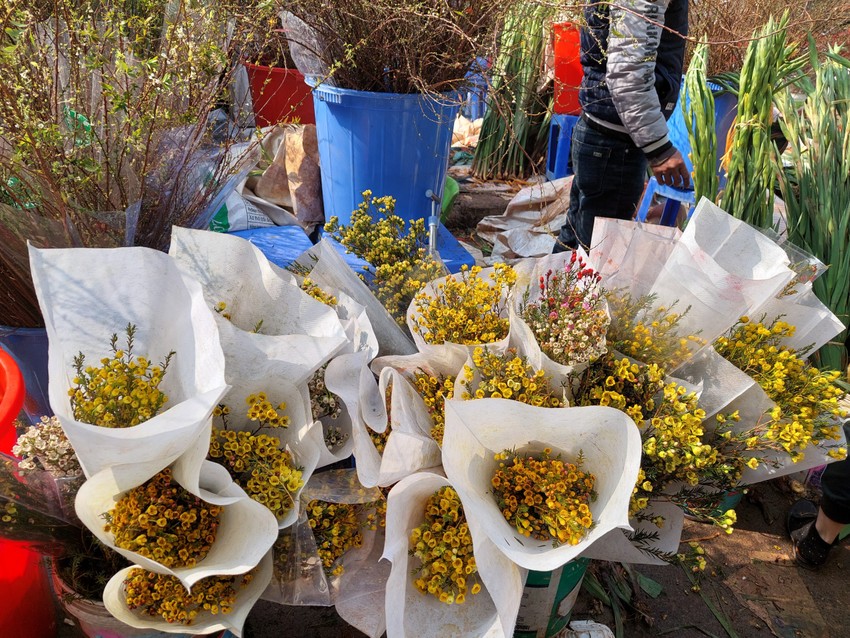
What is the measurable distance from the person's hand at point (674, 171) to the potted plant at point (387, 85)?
107 centimetres

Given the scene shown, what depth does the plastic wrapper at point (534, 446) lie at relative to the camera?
0.96 m

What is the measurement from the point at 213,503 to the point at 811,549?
2345 mm

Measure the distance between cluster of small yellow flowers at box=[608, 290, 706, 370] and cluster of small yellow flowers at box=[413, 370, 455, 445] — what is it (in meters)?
0.34

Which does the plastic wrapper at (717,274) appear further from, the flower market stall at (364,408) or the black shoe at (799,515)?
the black shoe at (799,515)

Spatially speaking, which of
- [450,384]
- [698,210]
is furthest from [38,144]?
[698,210]

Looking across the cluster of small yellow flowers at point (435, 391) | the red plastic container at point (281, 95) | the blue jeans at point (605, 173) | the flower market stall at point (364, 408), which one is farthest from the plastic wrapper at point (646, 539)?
the red plastic container at point (281, 95)

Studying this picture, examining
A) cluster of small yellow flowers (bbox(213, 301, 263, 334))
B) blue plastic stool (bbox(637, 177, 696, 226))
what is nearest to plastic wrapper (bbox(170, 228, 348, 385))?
cluster of small yellow flowers (bbox(213, 301, 263, 334))

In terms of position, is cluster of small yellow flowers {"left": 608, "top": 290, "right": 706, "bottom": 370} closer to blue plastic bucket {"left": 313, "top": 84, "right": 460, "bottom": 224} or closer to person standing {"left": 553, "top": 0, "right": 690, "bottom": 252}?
person standing {"left": 553, "top": 0, "right": 690, "bottom": 252}

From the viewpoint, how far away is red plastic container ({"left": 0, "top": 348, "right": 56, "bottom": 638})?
119 centimetres

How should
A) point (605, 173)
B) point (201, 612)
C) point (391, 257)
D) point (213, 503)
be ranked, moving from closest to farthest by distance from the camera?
point (213, 503) < point (201, 612) < point (391, 257) < point (605, 173)

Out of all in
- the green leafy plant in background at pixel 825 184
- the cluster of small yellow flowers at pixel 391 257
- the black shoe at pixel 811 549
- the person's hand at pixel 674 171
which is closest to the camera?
the cluster of small yellow flowers at pixel 391 257

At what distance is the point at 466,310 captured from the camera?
1.27 metres

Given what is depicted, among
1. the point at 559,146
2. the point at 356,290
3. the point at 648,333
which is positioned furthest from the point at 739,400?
the point at 559,146

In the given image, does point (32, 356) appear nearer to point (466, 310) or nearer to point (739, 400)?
point (466, 310)
